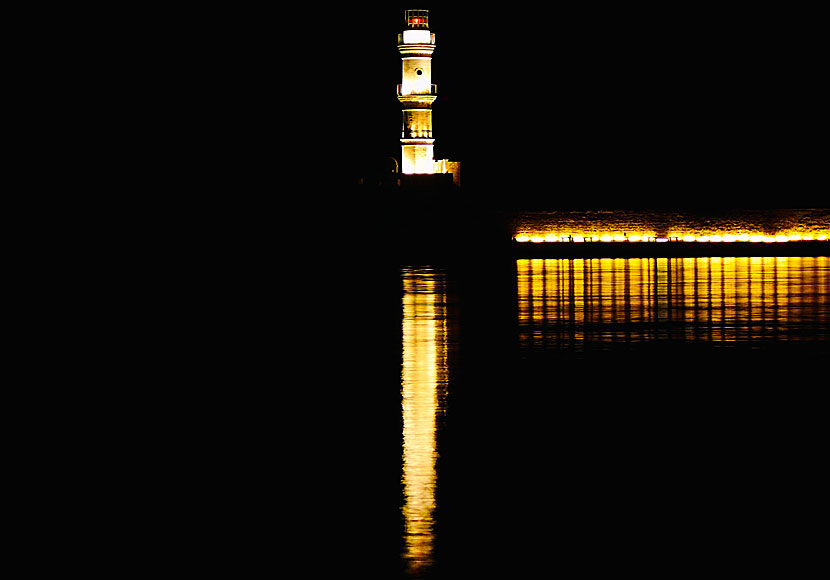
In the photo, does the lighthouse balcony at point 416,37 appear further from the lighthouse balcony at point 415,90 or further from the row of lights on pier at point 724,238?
the row of lights on pier at point 724,238

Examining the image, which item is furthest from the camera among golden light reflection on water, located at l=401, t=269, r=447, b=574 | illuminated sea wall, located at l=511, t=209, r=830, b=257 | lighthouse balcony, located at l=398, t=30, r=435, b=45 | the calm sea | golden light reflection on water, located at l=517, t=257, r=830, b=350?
lighthouse balcony, located at l=398, t=30, r=435, b=45

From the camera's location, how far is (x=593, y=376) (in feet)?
24.2

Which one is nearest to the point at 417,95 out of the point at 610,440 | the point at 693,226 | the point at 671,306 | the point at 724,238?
the point at 693,226

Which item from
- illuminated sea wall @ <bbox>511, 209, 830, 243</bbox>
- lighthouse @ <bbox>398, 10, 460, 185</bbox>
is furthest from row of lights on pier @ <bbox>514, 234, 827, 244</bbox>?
lighthouse @ <bbox>398, 10, 460, 185</bbox>

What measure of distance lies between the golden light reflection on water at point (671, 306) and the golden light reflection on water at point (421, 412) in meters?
0.82

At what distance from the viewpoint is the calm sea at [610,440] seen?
380 cm

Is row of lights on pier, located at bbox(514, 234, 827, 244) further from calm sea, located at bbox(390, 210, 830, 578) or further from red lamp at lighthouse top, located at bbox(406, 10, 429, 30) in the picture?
calm sea, located at bbox(390, 210, 830, 578)

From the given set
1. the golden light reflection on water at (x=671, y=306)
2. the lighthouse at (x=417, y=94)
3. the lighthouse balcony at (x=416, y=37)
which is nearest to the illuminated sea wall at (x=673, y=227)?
the lighthouse at (x=417, y=94)

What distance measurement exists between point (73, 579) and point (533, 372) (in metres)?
4.43

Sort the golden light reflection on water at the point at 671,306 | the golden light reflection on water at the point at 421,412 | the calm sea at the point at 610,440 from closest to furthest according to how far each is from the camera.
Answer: the calm sea at the point at 610,440, the golden light reflection on water at the point at 421,412, the golden light reflection on water at the point at 671,306

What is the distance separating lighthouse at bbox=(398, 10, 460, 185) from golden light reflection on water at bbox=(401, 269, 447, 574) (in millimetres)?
18676

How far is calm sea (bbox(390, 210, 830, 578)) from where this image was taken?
380cm

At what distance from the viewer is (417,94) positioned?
31.3m

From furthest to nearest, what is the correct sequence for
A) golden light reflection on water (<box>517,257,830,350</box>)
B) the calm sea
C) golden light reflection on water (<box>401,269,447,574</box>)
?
golden light reflection on water (<box>517,257,830,350</box>) < golden light reflection on water (<box>401,269,447,574</box>) < the calm sea
